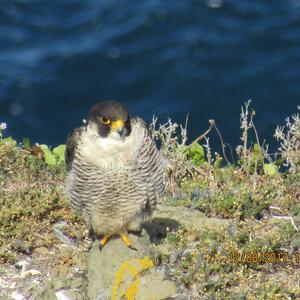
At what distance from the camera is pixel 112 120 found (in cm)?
650

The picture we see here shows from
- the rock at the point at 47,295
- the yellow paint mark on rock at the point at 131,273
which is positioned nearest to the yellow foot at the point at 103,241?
the yellow paint mark on rock at the point at 131,273

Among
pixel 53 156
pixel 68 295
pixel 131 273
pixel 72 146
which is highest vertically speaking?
pixel 53 156

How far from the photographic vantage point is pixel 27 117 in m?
15.7

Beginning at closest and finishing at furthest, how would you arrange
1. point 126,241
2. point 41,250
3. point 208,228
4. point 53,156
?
1. point 126,241
2. point 208,228
3. point 41,250
4. point 53,156

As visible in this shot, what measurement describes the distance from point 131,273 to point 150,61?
10582 mm

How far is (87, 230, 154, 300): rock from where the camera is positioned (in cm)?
659

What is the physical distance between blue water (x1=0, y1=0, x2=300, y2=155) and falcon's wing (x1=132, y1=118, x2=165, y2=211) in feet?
24.4

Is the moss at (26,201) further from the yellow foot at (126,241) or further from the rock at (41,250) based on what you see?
the yellow foot at (126,241)

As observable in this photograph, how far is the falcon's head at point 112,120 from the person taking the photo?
6.50 m

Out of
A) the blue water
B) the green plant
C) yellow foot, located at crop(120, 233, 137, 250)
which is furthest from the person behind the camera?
the blue water

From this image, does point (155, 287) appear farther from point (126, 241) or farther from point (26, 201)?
point (26, 201)

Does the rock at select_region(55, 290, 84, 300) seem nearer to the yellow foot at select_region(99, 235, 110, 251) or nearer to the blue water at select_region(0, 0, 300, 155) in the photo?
the yellow foot at select_region(99, 235, 110, 251)
